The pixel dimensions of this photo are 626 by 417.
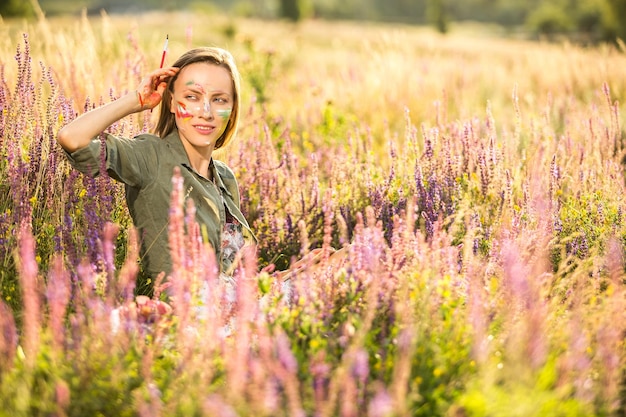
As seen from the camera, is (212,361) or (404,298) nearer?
(212,361)

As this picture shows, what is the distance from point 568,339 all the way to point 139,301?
145 cm

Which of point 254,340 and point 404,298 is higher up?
point 404,298

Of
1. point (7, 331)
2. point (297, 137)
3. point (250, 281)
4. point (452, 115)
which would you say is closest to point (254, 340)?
point (250, 281)

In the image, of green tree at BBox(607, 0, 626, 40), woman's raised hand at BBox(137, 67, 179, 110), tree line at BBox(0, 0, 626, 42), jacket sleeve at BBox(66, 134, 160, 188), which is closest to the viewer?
jacket sleeve at BBox(66, 134, 160, 188)

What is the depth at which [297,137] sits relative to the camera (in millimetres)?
5590

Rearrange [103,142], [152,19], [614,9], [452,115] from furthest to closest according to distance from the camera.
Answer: [152,19]
[614,9]
[452,115]
[103,142]

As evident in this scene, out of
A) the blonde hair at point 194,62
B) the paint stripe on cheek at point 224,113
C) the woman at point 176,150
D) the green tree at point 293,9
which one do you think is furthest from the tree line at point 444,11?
the paint stripe on cheek at point 224,113

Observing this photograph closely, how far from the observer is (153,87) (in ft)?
9.96

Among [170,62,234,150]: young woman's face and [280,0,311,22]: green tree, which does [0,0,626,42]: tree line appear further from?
[170,62,234,150]: young woman's face

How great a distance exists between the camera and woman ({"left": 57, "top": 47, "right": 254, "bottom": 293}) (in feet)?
9.00

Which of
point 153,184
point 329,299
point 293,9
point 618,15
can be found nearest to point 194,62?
point 153,184

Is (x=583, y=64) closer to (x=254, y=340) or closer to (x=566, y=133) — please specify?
(x=566, y=133)

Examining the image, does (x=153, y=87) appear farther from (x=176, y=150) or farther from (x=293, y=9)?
(x=293, y=9)

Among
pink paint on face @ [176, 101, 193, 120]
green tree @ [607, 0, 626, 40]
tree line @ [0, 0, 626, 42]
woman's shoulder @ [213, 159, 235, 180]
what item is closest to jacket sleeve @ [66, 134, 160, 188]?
pink paint on face @ [176, 101, 193, 120]
